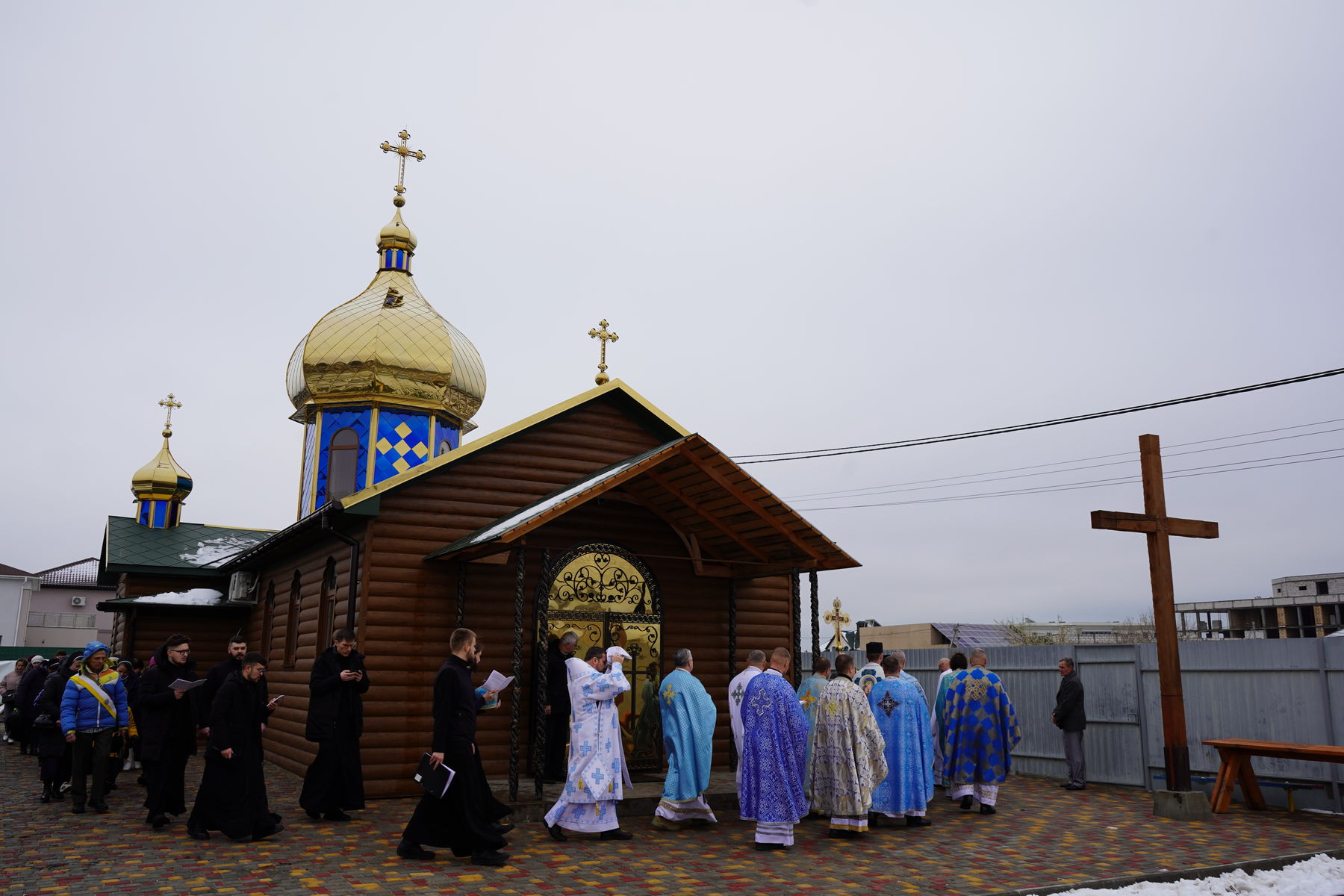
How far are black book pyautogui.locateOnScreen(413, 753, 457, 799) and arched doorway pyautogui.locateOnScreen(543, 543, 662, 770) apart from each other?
453 cm

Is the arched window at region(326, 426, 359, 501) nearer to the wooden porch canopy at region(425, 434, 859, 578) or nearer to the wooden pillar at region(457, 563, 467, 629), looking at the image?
the wooden porch canopy at region(425, 434, 859, 578)

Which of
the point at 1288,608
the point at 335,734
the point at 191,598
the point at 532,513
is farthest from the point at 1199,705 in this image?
the point at 1288,608

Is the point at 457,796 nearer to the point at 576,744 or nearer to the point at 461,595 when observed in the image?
the point at 576,744

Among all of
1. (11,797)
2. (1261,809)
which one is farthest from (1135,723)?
(11,797)

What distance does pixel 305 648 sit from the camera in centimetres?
1460

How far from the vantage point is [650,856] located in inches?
337

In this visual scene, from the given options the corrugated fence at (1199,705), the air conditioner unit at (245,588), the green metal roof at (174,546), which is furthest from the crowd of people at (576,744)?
the green metal roof at (174,546)

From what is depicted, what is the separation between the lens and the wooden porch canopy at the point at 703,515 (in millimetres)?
11156

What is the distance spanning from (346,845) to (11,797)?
559cm

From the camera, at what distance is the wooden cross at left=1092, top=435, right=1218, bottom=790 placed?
10.8 meters

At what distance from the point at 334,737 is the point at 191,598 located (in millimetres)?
11589

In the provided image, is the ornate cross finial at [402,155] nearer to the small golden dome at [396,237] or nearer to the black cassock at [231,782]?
the small golden dome at [396,237]

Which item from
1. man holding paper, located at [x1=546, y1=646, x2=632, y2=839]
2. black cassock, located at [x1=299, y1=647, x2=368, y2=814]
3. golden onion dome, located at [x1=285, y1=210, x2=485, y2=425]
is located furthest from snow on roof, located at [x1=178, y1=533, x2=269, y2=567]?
man holding paper, located at [x1=546, y1=646, x2=632, y2=839]

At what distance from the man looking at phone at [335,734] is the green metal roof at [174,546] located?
507 inches
